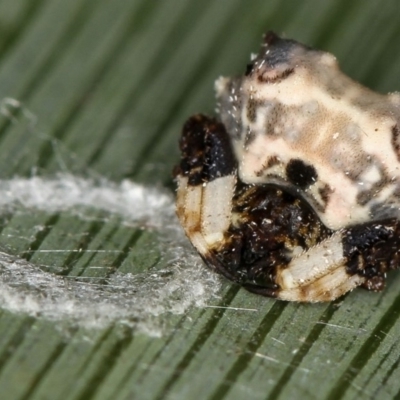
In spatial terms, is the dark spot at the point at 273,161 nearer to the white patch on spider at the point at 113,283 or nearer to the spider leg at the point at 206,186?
the spider leg at the point at 206,186

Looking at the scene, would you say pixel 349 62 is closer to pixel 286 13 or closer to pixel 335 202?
pixel 286 13

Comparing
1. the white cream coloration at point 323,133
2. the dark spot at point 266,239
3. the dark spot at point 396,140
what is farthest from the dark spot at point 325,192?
the dark spot at point 396,140

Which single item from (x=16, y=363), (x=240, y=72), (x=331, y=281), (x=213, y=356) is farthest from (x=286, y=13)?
(x=16, y=363)

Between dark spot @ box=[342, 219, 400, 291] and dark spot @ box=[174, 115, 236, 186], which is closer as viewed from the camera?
dark spot @ box=[342, 219, 400, 291]

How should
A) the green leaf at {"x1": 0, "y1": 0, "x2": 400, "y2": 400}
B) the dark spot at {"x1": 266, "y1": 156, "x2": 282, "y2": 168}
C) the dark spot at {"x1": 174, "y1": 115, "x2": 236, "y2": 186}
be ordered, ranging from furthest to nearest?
the dark spot at {"x1": 174, "y1": 115, "x2": 236, "y2": 186} → the dark spot at {"x1": 266, "y1": 156, "x2": 282, "y2": 168} → the green leaf at {"x1": 0, "y1": 0, "x2": 400, "y2": 400}

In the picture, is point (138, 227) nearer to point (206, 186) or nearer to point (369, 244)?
point (206, 186)

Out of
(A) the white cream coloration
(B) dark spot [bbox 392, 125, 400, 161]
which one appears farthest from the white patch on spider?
(B) dark spot [bbox 392, 125, 400, 161]

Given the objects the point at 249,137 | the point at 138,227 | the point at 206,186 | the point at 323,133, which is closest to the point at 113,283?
the point at 138,227

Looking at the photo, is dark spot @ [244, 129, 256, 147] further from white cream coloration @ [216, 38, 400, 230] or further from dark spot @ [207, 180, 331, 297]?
dark spot @ [207, 180, 331, 297]
